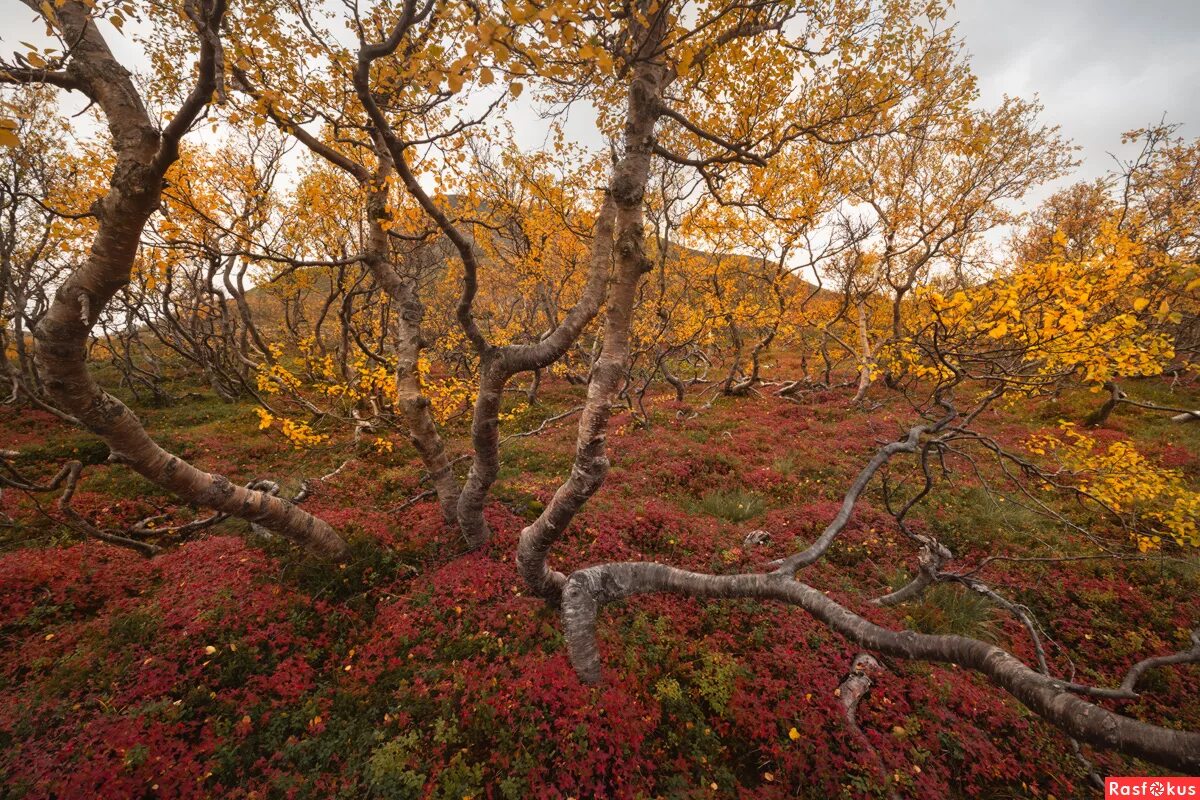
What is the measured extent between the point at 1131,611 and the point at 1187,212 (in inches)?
558

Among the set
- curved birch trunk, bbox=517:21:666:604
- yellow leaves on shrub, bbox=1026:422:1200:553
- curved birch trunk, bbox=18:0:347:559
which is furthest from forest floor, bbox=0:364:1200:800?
curved birch trunk, bbox=18:0:347:559

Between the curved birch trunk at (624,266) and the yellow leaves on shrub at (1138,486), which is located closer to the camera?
the curved birch trunk at (624,266)

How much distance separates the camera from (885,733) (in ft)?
15.1

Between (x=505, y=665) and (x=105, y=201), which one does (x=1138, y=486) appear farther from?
(x=105, y=201)

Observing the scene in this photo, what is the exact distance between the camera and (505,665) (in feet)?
16.6

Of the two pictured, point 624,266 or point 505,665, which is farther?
point 505,665

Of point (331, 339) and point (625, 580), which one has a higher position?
point (331, 339)

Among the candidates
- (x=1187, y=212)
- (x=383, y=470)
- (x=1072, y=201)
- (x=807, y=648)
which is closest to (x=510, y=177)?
(x=383, y=470)

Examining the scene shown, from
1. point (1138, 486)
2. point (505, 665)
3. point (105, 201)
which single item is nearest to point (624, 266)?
point (105, 201)

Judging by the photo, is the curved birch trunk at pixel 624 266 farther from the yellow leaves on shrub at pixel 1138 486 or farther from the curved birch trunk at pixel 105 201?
the yellow leaves on shrub at pixel 1138 486

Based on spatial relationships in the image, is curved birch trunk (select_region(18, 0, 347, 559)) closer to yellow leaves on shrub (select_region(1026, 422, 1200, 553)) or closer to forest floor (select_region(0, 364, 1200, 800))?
forest floor (select_region(0, 364, 1200, 800))

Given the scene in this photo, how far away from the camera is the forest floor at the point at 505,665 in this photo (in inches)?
157

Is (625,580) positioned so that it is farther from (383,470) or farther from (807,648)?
(383,470)

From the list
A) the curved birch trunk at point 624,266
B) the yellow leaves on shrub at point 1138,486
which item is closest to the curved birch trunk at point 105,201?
the curved birch trunk at point 624,266
